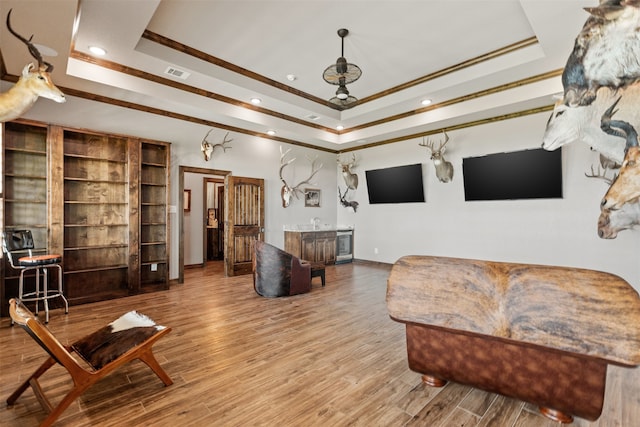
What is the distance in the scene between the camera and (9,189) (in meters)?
3.91

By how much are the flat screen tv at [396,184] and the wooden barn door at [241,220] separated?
279cm

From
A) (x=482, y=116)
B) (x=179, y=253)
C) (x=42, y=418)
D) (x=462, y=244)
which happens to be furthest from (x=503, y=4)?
(x=179, y=253)

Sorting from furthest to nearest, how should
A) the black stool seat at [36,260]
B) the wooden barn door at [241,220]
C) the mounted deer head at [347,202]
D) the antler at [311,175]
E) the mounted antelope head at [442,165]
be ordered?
the mounted deer head at [347,202]
the antler at [311,175]
the wooden barn door at [241,220]
the mounted antelope head at [442,165]
the black stool seat at [36,260]

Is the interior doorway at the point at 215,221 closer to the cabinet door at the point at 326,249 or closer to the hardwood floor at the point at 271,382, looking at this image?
the cabinet door at the point at 326,249

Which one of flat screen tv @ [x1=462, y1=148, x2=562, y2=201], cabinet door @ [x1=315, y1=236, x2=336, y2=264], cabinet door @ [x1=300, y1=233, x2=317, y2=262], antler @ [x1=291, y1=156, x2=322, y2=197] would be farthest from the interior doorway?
flat screen tv @ [x1=462, y1=148, x2=562, y2=201]

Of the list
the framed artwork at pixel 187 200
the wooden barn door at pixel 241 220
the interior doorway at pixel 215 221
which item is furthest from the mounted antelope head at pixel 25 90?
the interior doorway at pixel 215 221

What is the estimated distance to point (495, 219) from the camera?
559cm

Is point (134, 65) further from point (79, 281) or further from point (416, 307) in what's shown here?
point (416, 307)

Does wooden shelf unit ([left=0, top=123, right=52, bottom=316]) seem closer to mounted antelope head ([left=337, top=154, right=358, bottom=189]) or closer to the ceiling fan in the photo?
the ceiling fan

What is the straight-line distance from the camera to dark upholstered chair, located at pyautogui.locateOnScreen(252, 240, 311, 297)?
4.66 metres

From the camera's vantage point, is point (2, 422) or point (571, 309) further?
point (2, 422)

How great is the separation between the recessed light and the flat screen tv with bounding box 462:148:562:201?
603 cm

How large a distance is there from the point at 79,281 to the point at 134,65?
3.25 metres

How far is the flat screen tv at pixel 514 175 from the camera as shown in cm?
488
